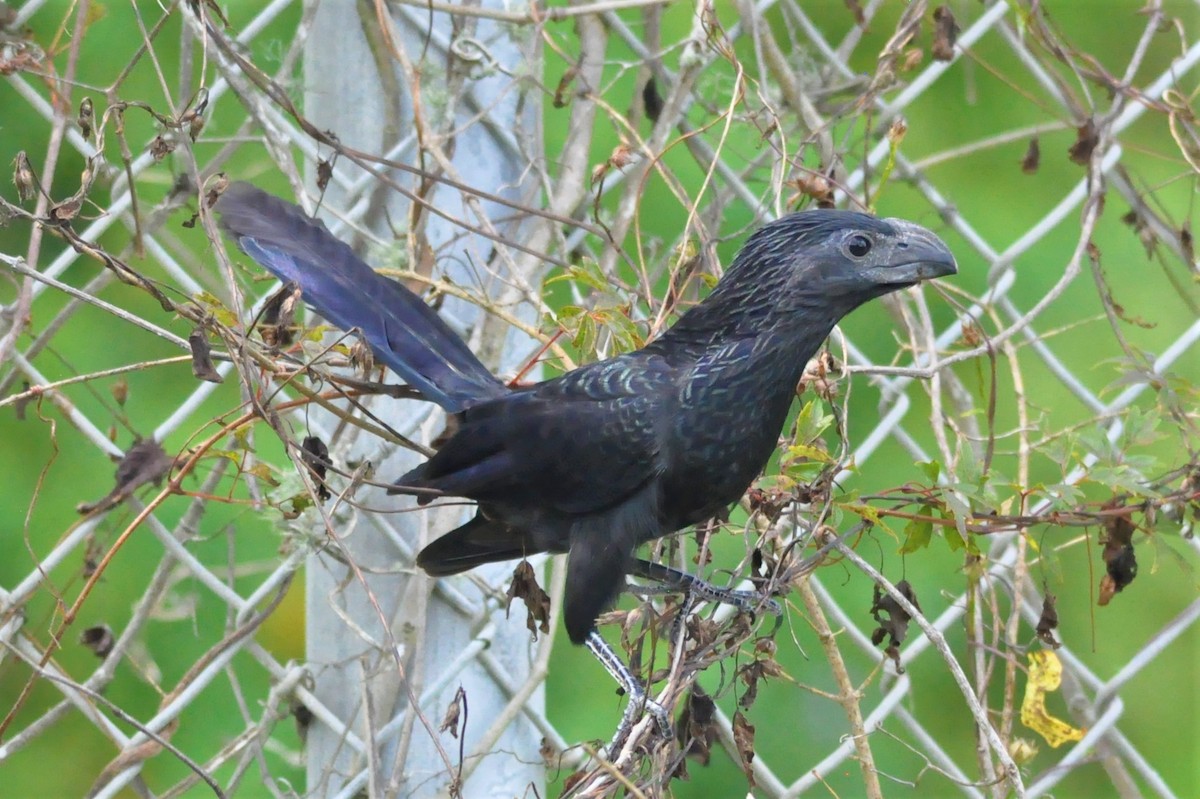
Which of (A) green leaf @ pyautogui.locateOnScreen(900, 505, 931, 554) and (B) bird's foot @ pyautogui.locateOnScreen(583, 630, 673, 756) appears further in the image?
(A) green leaf @ pyautogui.locateOnScreen(900, 505, 931, 554)

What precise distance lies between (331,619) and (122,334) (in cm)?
139

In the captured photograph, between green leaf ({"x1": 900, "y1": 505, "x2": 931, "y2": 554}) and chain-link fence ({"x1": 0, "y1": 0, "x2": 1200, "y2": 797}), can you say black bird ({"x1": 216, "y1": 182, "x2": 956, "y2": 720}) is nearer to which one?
chain-link fence ({"x1": 0, "y1": 0, "x2": 1200, "y2": 797})

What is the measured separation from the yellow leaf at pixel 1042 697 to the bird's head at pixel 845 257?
631mm

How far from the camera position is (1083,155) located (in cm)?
210

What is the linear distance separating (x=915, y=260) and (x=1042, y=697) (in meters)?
0.74

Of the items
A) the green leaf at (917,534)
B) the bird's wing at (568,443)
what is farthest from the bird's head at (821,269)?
the green leaf at (917,534)

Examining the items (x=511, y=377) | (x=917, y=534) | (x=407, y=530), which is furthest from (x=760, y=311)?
(x=407, y=530)

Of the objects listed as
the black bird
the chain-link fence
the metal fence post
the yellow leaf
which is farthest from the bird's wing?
the yellow leaf

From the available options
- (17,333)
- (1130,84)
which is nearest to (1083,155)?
(1130,84)

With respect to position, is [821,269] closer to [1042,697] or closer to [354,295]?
[354,295]

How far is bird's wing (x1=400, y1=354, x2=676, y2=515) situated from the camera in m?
1.60

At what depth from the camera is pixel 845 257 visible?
1.59 metres

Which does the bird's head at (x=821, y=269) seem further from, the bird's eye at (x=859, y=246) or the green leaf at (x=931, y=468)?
the green leaf at (x=931, y=468)

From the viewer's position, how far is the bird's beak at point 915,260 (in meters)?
1.55
